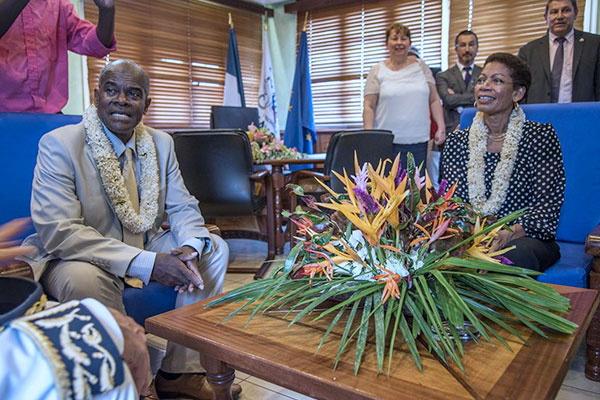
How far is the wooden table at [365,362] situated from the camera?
0.81 meters

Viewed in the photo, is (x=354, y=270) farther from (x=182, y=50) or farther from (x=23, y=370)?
(x=182, y=50)

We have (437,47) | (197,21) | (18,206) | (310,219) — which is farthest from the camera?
(197,21)

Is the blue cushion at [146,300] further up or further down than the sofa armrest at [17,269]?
further down

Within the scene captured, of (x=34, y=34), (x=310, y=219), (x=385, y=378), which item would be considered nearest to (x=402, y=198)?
(x=310, y=219)

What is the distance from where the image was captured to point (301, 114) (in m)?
6.07

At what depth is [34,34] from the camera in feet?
7.18

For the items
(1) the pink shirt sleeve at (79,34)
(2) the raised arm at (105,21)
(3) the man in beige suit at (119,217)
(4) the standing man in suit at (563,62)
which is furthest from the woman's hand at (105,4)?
(4) the standing man in suit at (563,62)

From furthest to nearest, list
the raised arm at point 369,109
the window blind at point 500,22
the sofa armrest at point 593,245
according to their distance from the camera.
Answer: the window blind at point 500,22, the raised arm at point 369,109, the sofa armrest at point 593,245

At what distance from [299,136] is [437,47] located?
6.42ft

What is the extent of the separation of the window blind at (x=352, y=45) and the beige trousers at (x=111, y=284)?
4.82 m

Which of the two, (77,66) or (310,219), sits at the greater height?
(77,66)

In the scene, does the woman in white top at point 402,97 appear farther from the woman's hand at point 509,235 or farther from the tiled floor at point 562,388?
the tiled floor at point 562,388

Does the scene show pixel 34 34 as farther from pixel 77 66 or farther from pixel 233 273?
pixel 77 66

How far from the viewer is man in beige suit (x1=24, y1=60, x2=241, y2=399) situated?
5.12ft
